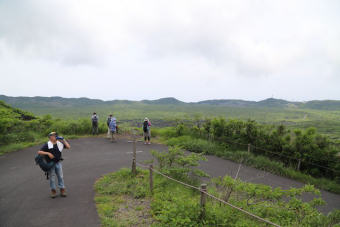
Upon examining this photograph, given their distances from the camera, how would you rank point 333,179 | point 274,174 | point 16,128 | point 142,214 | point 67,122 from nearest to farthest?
1. point 142,214
2. point 333,179
3. point 274,174
4. point 16,128
5. point 67,122

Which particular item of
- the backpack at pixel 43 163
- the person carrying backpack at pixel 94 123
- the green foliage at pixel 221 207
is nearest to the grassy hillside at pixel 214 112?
the person carrying backpack at pixel 94 123

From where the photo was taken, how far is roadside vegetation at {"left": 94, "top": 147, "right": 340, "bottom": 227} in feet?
13.9

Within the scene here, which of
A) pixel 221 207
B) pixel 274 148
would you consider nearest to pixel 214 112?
pixel 274 148

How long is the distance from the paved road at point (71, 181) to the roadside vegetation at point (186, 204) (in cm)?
56

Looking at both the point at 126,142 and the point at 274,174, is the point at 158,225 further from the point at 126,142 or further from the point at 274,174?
the point at 126,142

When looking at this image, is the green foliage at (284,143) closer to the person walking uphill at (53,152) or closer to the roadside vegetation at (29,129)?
the person walking uphill at (53,152)

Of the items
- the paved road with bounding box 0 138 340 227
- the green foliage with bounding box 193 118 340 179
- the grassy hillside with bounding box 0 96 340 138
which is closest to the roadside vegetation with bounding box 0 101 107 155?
the paved road with bounding box 0 138 340 227

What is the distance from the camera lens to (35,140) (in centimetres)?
1276

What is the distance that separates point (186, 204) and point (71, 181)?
4526 mm

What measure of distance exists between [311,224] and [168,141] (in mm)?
9603

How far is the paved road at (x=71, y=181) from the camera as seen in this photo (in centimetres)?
470

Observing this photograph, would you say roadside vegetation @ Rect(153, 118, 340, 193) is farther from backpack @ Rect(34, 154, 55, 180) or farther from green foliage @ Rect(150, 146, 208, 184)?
backpack @ Rect(34, 154, 55, 180)

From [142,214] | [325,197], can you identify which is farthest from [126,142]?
[325,197]

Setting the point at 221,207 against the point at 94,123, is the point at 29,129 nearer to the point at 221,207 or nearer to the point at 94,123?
the point at 94,123
